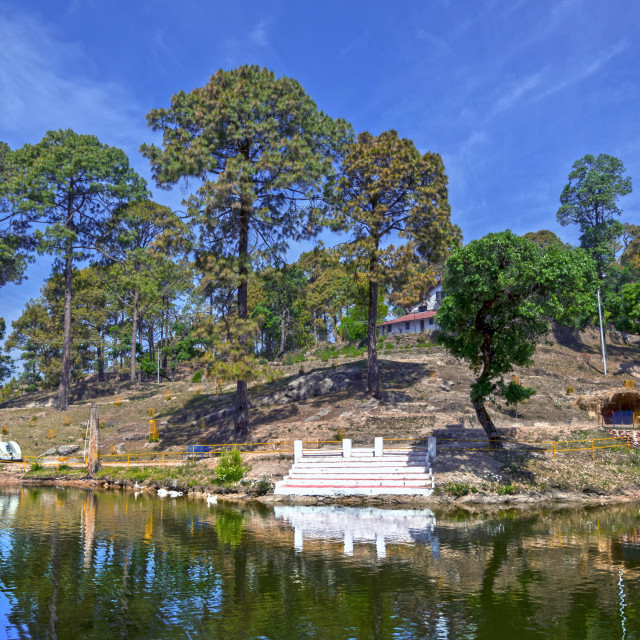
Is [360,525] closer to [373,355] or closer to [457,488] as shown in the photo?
[457,488]

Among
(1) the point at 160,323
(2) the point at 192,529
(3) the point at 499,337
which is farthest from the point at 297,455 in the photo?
(1) the point at 160,323

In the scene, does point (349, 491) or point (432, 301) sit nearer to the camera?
point (349, 491)

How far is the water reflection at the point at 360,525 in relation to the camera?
17.8 meters

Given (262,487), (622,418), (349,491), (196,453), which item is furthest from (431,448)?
(622,418)

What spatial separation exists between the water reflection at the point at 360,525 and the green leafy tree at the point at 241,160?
11337 mm

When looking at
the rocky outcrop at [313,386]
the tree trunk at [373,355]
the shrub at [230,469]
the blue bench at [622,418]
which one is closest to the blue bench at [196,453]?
the shrub at [230,469]

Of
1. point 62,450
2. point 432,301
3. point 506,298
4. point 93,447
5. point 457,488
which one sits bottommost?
point 457,488

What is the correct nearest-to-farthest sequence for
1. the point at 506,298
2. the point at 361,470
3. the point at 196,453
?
1. the point at 506,298
2. the point at 361,470
3. the point at 196,453

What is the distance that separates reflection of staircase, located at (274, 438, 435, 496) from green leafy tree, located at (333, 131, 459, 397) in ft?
34.4

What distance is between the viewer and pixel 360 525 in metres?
20.3

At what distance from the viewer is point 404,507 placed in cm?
2327

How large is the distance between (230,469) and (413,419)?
1275cm

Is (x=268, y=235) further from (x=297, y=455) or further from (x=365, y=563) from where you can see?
(x=365, y=563)

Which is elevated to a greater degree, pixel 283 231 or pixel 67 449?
pixel 283 231
